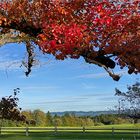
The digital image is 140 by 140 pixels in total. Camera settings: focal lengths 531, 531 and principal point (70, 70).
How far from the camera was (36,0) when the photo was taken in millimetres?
19875

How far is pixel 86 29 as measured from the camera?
17656mm

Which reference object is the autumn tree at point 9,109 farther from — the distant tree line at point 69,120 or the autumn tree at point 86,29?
the distant tree line at point 69,120

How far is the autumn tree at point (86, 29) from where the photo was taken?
57.1 ft

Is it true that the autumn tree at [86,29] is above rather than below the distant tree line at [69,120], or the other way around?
below

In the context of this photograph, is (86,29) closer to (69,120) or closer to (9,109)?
(9,109)

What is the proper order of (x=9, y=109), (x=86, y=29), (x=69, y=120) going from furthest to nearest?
(x=69, y=120), (x=9, y=109), (x=86, y=29)

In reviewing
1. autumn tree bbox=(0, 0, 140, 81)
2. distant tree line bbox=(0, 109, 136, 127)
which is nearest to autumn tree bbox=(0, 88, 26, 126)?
autumn tree bbox=(0, 0, 140, 81)

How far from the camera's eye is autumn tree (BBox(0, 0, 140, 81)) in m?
17.4

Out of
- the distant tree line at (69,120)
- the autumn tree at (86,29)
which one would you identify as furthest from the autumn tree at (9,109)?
the distant tree line at (69,120)

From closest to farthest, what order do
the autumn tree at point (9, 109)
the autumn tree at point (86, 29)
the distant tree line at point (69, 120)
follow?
the autumn tree at point (86, 29), the autumn tree at point (9, 109), the distant tree line at point (69, 120)

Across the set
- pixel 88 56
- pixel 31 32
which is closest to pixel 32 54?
pixel 31 32

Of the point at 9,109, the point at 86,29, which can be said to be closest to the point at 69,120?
the point at 9,109

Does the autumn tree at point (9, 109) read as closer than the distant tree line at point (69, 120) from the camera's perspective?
Yes

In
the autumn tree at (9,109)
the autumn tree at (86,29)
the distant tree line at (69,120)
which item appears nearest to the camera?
the autumn tree at (86,29)
